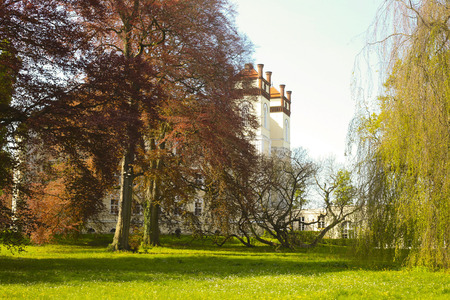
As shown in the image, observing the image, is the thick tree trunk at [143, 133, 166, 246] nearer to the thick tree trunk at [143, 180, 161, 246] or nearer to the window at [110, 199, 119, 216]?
the thick tree trunk at [143, 180, 161, 246]

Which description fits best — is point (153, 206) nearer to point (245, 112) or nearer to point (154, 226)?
point (154, 226)

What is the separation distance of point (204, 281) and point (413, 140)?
19.5 ft

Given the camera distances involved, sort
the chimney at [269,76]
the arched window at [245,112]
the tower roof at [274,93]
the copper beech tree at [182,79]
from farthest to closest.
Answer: the tower roof at [274,93], the chimney at [269,76], the arched window at [245,112], the copper beech tree at [182,79]

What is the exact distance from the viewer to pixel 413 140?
38.7ft

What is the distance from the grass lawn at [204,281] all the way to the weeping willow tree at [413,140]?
2.98ft

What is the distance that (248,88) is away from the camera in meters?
21.7

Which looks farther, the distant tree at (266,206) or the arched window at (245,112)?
the arched window at (245,112)

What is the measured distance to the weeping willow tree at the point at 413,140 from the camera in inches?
454

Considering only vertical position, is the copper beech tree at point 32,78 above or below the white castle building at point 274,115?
below

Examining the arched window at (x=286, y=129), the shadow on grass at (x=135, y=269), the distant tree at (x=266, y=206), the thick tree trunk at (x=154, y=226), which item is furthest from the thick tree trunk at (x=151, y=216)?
the arched window at (x=286, y=129)

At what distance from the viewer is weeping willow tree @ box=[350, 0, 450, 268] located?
37.8ft

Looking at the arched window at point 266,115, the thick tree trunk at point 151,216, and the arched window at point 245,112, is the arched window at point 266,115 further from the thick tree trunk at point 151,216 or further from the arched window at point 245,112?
the thick tree trunk at point 151,216

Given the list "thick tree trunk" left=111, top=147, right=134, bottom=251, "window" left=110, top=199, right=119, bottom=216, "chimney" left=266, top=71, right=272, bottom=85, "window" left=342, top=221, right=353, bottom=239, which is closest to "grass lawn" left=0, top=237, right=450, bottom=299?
"window" left=342, top=221, right=353, bottom=239

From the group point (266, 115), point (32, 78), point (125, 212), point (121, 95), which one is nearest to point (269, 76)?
point (266, 115)
